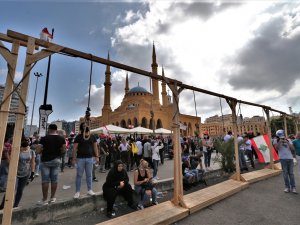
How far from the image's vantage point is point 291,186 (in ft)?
20.7

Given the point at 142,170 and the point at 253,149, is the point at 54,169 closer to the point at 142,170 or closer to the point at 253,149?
the point at 142,170

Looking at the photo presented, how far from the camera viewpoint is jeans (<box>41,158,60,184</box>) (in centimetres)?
451

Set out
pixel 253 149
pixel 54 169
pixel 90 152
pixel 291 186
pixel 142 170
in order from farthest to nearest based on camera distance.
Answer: pixel 253 149 < pixel 291 186 < pixel 142 170 < pixel 90 152 < pixel 54 169

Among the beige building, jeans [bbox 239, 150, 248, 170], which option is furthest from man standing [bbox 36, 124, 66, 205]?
jeans [bbox 239, 150, 248, 170]

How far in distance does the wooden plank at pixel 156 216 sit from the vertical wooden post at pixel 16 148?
1.69 m

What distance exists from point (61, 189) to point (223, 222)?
16.2 feet

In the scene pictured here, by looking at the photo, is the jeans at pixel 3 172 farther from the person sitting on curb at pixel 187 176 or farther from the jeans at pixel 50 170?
the person sitting on curb at pixel 187 176

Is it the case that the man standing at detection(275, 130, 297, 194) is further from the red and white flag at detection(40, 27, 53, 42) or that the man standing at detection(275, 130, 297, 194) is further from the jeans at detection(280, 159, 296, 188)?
the red and white flag at detection(40, 27, 53, 42)

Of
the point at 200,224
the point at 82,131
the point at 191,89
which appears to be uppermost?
the point at 191,89

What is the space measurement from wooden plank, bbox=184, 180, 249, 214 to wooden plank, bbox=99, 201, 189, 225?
1.30 ft

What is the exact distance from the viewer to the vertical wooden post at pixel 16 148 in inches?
112

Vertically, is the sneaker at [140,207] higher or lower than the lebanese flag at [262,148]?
lower

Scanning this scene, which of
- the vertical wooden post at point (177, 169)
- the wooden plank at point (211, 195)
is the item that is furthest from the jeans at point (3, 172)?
the wooden plank at point (211, 195)

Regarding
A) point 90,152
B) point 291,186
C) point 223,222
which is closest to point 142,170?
point 90,152
